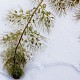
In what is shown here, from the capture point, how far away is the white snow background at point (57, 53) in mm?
1521

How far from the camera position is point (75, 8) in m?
1.54

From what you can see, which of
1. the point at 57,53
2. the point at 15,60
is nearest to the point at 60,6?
the point at 57,53

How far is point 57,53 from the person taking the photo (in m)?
1.54

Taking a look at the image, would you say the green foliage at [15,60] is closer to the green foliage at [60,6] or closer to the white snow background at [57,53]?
the white snow background at [57,53]

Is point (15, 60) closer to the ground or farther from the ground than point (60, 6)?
closer to the ground

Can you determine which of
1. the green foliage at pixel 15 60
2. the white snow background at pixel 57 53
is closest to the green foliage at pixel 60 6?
the white snow background at pixel 57 53

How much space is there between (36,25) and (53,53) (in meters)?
0.17

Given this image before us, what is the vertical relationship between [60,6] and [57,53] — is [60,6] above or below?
above

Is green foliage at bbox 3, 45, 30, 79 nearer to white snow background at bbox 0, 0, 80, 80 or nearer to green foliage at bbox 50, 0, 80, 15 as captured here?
white snow background at bbox 0, 0, 80, 80

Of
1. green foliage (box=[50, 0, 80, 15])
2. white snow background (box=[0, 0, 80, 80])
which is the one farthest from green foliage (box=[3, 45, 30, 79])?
green foliage (box=[50, 0, 80, 15])

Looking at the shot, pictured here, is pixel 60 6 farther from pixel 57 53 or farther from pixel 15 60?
pixel 15 60

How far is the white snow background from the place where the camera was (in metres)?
1.52

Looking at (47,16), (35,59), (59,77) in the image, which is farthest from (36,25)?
(59,77)

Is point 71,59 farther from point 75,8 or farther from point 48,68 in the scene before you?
point 75,8
